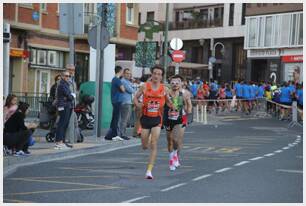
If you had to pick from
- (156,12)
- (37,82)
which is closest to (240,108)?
(37,82)

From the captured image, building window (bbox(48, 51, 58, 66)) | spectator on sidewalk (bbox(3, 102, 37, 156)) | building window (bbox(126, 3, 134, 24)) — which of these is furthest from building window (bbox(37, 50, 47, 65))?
spectator on sidewalk (bbox(3, 102, 37, 156))

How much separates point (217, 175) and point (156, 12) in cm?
5756

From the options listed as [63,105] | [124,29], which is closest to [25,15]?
[124,29]

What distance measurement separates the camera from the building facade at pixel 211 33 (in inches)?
2469

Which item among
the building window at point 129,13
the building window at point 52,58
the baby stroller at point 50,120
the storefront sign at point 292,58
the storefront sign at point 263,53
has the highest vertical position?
the building window at point 129,13

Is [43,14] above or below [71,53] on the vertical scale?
above

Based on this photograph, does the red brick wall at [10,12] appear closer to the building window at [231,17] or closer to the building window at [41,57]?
the building window at [41,57]

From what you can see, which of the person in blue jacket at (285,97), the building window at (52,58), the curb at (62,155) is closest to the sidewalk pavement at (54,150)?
the curb at (62,155)

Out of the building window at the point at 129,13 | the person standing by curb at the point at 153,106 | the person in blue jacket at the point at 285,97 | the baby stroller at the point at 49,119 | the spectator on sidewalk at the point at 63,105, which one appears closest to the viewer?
the person standing by curb at the point at 153,106

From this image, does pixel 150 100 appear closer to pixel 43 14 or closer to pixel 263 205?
pixel 263 205

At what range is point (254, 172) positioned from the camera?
11.6 meters

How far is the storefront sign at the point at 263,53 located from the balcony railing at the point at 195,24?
294 inches

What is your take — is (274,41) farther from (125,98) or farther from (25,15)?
→ (125,98)

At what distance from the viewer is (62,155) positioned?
13.8 m
